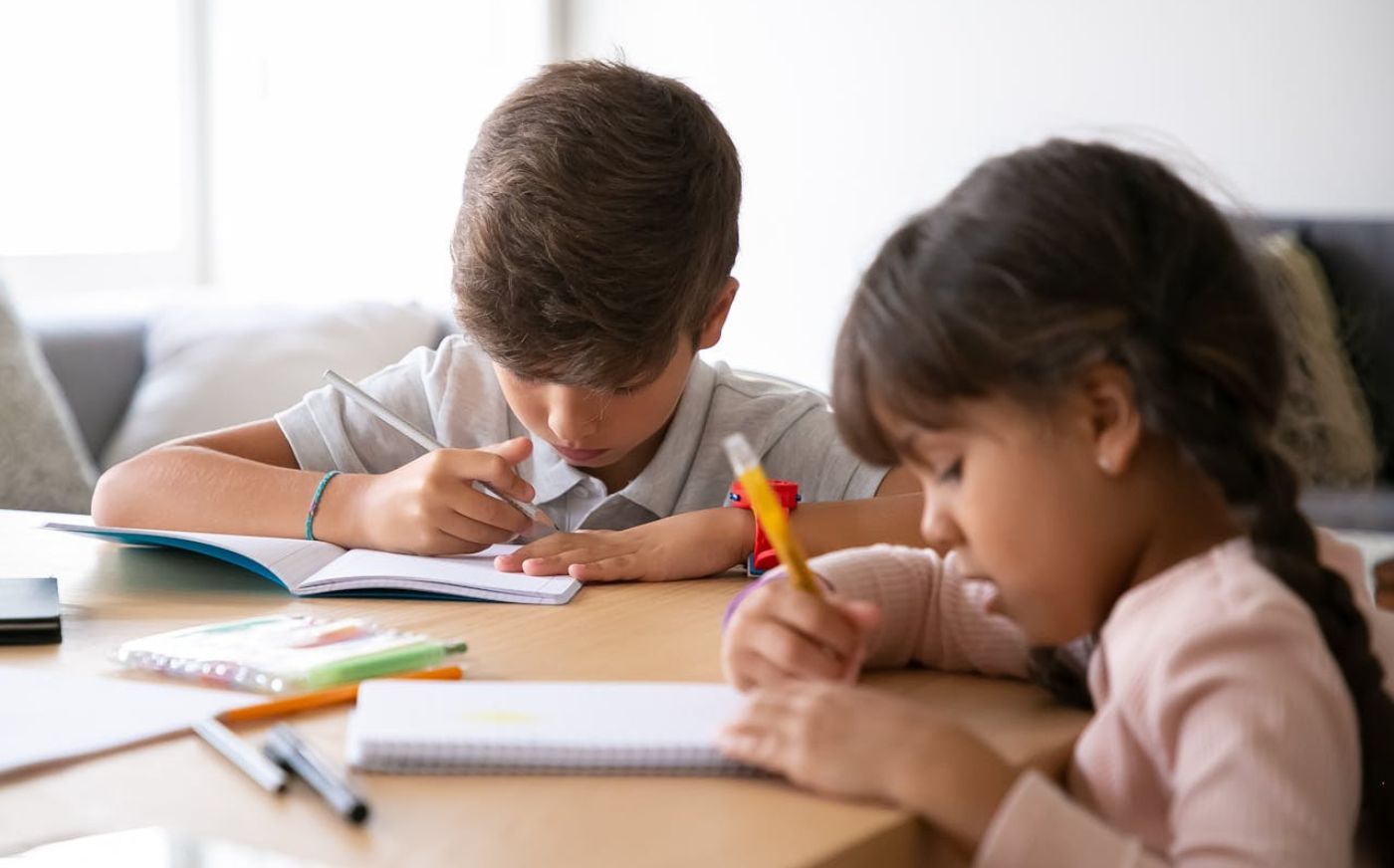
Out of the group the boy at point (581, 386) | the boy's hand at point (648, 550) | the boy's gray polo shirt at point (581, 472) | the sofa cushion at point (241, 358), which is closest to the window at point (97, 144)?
the sofa cushion at point (241, 358)

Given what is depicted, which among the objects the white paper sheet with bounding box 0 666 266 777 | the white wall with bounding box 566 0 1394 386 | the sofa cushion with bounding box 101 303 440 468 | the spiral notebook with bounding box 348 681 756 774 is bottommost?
the sofa cushion with bounding box 101 303 440 468

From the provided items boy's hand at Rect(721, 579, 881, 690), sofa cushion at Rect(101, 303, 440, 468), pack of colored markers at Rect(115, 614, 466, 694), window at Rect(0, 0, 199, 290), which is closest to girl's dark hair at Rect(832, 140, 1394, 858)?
boy's hand at Rect(721, 579, 881, 690)

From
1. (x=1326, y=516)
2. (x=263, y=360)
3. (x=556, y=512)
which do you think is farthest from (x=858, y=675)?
(x=1326, y=516)

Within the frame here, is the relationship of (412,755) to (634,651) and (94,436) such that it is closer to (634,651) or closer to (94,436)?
(634,651)

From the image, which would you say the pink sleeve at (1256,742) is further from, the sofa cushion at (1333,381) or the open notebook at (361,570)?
the sofa cushion at (1333,381)

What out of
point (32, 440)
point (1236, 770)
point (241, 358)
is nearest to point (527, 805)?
point (1236, 770)

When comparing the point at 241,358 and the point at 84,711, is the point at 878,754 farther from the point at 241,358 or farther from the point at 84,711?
the point at 241,358

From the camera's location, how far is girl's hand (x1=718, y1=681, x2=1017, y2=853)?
27.5 inches

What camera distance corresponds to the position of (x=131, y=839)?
2.16 ft

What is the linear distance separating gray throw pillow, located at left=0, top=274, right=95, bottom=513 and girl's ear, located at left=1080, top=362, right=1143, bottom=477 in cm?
186

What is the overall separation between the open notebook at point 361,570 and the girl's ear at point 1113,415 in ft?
1.54

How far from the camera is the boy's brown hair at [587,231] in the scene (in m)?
1.29

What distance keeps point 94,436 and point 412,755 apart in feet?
6.84

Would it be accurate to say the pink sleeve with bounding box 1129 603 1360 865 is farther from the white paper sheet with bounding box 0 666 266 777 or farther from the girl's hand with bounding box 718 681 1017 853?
the white paper sheet with bounding box 0 666 266 777
